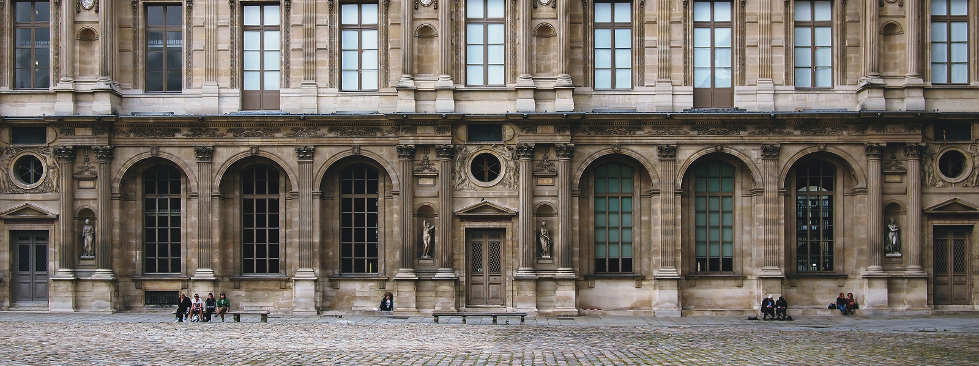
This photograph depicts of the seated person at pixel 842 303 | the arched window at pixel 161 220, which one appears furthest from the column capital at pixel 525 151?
the arched window at pixel 161 220

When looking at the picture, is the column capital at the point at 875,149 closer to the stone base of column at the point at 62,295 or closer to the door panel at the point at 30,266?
the stone base of column at the point at 62,295

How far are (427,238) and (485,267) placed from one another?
2097 millimetres

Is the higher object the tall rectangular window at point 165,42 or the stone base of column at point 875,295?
the tall rectangular window at point 165,42

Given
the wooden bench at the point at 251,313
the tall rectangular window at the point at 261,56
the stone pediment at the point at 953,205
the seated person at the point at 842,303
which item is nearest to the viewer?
the wooden bench at the point at 251,313

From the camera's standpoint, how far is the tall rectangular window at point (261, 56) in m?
30.2

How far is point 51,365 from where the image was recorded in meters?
16.7

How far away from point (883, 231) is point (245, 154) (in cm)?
2012

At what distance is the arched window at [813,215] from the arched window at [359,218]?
1360cm

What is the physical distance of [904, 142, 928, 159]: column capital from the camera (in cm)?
2905

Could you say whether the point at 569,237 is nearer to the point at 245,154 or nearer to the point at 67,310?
the point at 245,154

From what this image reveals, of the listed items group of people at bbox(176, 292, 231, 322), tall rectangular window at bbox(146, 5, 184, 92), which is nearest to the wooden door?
group of people at bbox(176, 292, 231, 322)

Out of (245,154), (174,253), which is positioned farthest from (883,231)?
(174,253)

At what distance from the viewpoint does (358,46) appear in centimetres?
3011

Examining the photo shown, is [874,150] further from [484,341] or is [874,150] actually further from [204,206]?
[204,206]
